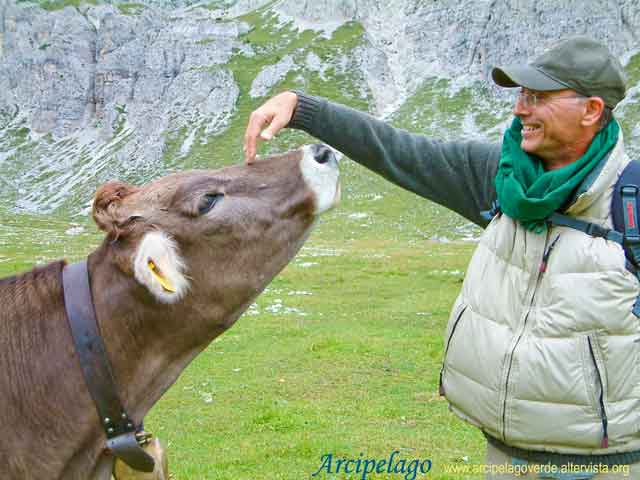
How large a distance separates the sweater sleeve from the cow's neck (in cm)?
158

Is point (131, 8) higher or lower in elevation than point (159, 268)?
lower

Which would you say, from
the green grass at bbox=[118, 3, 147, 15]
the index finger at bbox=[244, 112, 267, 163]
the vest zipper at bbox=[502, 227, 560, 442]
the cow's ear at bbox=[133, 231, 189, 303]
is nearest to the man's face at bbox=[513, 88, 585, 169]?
the vest zipper at bbox=[502, 227, 560, 442]

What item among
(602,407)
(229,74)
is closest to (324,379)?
(602,407)

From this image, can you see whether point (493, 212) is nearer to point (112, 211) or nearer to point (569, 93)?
point (569, 93)

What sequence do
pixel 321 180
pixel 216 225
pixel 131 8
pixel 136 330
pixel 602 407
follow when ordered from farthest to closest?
pixel 131 8
pixel 321 180
pixel 216 225
pixel 136 330
pixel 602 407

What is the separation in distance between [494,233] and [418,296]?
20480 millimetres

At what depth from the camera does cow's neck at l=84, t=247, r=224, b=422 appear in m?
3.31

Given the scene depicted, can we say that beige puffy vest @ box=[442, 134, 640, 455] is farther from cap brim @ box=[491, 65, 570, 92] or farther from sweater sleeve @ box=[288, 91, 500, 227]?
sweater sleeve @ box=[288, 91, 500, 227]

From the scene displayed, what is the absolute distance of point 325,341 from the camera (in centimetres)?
1658

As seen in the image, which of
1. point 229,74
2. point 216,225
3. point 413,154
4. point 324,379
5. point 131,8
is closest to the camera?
point 216,225

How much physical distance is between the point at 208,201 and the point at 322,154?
742mm

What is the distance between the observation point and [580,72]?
3.35 meters

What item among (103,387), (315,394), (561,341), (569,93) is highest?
(569,93)

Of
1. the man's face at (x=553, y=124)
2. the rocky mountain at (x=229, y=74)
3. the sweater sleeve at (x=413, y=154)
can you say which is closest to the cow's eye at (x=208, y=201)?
the sweater sleeve at (x=413, y=154)
